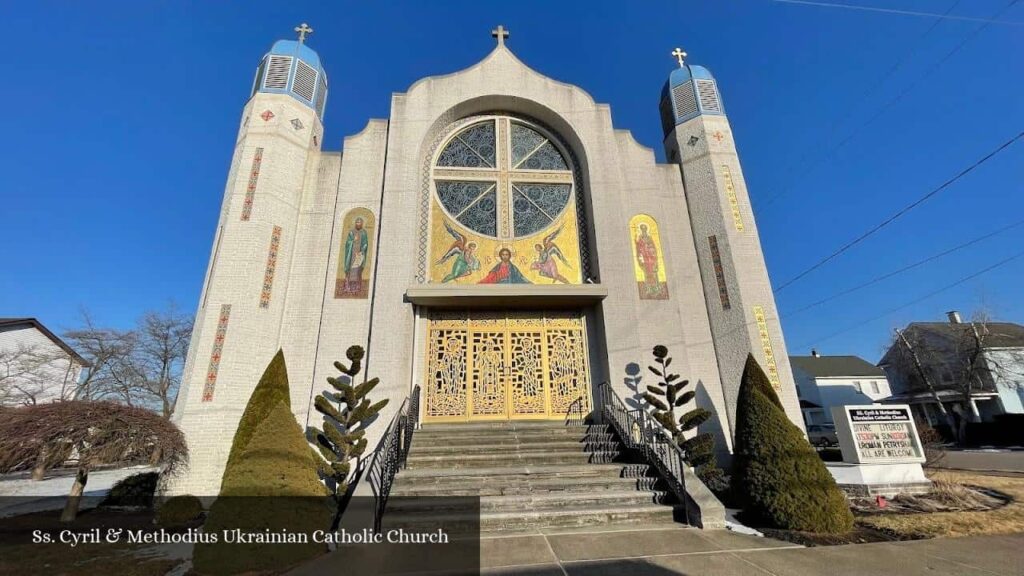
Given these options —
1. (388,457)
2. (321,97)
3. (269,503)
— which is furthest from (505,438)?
(321,97)

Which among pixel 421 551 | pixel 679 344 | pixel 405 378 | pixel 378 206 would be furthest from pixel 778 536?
pixel 378 206

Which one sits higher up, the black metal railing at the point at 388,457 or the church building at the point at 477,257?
the church building at the point at 477,257

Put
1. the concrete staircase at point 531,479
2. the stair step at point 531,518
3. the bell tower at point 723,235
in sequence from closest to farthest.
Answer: the stair step at point 531,518 < the concrete staircase at point 531,479 < the bell tower at point 723,235

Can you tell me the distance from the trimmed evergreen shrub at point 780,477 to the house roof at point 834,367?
120ft

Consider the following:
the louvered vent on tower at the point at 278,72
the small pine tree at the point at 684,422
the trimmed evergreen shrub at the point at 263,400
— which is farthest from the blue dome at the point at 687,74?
the trimmed evergreen shrub at the point at 263,400

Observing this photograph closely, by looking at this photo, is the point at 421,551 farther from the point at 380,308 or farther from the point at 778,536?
the point at 380,308

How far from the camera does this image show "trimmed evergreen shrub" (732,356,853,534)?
17.9 feet

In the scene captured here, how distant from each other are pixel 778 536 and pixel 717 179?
9.61 m

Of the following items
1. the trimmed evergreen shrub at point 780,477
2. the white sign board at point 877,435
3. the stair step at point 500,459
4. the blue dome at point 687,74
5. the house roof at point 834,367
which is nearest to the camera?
the trimmed evergreen shrub at point 780,477

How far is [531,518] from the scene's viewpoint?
5758mm

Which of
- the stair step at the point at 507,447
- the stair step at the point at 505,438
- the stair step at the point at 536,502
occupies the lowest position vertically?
the stair step at the point at 536,502

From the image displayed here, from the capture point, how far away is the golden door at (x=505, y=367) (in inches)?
391

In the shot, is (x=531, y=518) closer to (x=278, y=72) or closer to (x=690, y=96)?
(x=690, y=96)

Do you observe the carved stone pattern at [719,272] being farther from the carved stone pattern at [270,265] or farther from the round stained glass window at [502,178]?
the carved stone pattern at [270,265]
